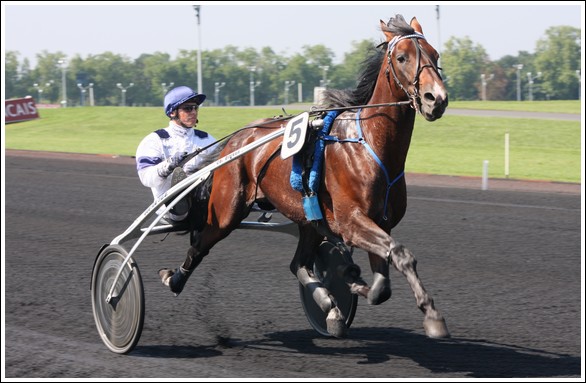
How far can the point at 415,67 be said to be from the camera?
4.48 metres

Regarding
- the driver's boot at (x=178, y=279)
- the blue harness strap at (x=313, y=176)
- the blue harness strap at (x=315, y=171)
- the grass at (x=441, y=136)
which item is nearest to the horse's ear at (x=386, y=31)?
the blue harness strap at (x=315, y=171)

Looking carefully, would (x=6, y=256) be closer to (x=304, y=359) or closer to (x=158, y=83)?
(x=304, y=359)

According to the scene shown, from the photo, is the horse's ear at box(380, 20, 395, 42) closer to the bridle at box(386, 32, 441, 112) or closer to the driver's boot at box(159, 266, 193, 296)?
the bridle at box(386, 32, 441, 112)

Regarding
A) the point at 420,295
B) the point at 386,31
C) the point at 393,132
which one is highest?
the point at 386,31

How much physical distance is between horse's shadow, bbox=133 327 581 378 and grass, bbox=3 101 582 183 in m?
12.5

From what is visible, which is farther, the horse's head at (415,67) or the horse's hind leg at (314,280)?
the horse's hind leg at (314,280)

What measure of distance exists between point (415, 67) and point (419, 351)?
171cm

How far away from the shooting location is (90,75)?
104562 millimetres

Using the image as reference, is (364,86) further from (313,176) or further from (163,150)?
(163,150)

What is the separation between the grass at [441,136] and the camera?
20.6 m

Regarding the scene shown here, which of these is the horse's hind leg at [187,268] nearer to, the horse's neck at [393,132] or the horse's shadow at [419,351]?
the horse's shadow at [419,351]

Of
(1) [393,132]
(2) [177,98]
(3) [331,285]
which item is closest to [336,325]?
(3) [331,285]

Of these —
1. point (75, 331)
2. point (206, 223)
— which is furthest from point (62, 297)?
point (206, 223)

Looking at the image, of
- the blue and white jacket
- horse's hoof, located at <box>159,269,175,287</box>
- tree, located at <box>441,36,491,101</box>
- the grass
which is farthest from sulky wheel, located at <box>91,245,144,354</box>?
tree, located at <box>441,36,491,101</box>
